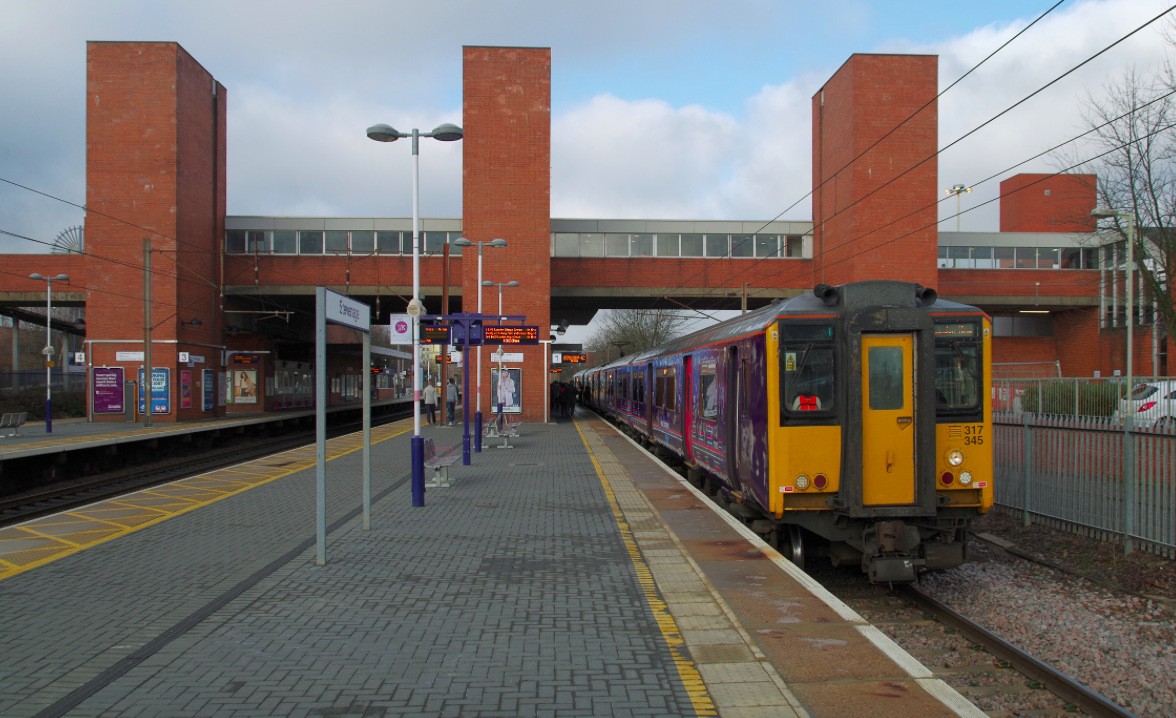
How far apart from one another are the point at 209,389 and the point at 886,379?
108 ft

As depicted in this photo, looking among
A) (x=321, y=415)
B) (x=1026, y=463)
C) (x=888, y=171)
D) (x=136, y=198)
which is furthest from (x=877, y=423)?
(x=136, y=198)

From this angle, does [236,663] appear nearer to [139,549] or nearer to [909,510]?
[139,549]

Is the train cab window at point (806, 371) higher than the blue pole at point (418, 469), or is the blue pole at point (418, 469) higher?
the train cab window at point (806, 371)

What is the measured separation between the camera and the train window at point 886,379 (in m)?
7.23

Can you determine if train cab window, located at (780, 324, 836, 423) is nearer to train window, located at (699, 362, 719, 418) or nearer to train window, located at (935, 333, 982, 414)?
train window, located at (935, 333, 982, 414)

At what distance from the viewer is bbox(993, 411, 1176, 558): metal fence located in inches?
341

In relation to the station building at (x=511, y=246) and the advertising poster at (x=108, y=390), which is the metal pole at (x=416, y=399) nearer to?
the station building at (x=511, y=246)

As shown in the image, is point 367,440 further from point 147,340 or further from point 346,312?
point 147,340

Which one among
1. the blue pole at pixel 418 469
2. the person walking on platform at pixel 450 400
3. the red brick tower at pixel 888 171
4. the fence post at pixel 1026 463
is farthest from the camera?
the red brick tower at pixel 888 171

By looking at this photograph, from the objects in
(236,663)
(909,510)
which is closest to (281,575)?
(236,663)

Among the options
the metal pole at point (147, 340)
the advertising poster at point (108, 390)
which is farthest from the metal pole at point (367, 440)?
the advertising poster at point (108, 390)

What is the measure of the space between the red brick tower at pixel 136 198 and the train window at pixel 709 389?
86.2ft

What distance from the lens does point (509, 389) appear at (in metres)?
27.6

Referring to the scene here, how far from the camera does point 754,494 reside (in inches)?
313
